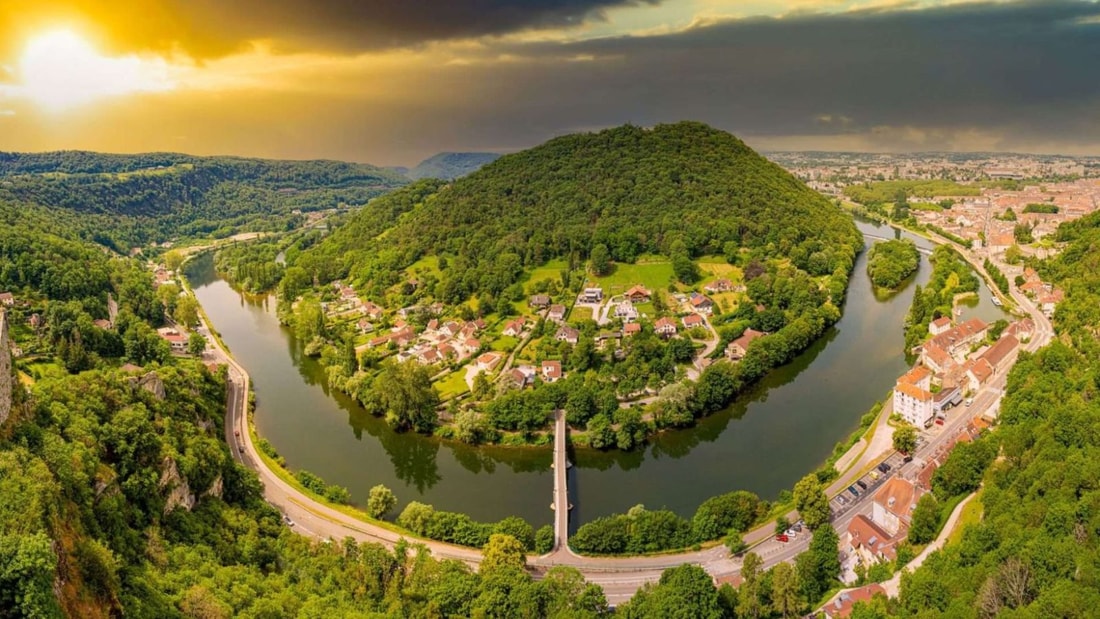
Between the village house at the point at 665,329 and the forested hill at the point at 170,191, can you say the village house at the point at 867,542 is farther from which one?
the forested hill at the point at 170,191

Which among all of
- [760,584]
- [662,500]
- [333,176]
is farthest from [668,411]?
[333,176]

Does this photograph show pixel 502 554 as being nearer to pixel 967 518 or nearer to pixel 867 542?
pixel 867 542

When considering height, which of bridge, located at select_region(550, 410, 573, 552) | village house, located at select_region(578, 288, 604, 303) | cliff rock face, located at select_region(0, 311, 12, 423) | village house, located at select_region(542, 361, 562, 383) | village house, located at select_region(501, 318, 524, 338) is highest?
cliff rock face, located at select_region(0, 311, 12, 423)

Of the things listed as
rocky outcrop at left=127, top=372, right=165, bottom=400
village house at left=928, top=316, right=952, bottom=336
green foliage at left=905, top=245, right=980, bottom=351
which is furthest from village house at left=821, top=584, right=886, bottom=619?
village house at left=928, top=316, right=952, bottom=336

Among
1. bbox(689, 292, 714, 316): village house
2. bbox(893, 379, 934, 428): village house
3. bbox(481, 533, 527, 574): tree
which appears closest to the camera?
bbox(481, 533, 527, 574): tree

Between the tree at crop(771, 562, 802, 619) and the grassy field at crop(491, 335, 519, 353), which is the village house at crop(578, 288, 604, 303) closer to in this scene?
the grassy field at crop(491, 335, 519, 353)

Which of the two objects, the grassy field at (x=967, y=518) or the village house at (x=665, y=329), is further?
the village house at (x=665, y=329)

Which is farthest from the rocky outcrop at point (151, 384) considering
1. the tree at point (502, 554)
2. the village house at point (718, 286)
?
the village house at point (718, 286)
